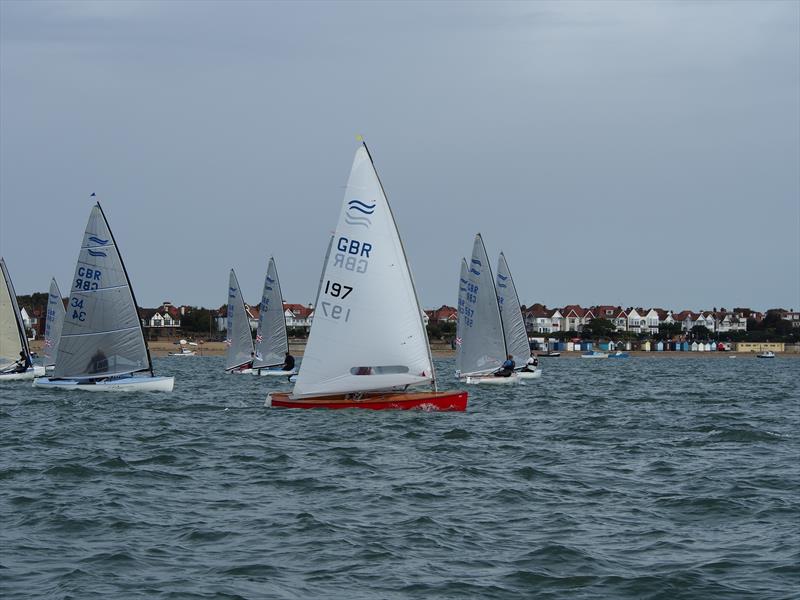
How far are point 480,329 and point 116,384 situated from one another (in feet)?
59.3

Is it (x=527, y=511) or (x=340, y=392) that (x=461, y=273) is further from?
(x=527, y=511)

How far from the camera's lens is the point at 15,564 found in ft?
40.5

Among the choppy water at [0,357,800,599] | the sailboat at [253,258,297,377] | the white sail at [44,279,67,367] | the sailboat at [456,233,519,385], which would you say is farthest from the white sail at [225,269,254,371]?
the choppy water at [0,357,800,599]

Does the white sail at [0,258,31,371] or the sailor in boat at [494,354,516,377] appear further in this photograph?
the sailor in boat at [494,354,516,377]

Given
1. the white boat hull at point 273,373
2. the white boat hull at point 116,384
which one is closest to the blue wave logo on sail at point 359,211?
the white boat hull at point 116,384

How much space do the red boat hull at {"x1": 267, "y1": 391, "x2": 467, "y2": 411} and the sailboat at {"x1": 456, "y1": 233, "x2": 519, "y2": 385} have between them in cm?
1944

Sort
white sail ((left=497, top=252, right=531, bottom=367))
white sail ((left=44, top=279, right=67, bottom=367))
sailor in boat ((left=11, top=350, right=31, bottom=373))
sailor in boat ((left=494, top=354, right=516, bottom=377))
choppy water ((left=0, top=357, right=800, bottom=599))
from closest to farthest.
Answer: choppy water ((left=0, top=357, right=800, bottom=599)), sailor in boat ((left=11, top=350, right=31, bottom=373)), sailor in boat ((left=494, top=354, right=516, bottom=377)), white sail ((left=497, top=252, right=531, bottom=367)), white sail ((left=44, top=279, right=67, bottom=367))

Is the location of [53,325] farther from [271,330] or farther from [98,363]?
[98,363]

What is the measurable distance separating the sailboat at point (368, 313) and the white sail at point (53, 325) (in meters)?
31.7

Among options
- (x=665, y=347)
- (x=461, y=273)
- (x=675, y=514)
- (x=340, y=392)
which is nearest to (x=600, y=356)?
(x=665, y=347)

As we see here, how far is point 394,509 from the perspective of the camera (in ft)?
52.3

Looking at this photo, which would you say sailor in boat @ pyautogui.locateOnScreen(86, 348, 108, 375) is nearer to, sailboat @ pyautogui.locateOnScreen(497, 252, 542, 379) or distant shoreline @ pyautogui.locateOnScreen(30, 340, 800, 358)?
sailboat @ pyautogui.locateOnScreen(497, 252, 542, 379)

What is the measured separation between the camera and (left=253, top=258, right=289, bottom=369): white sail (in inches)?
2484

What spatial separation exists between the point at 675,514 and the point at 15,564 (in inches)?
356
